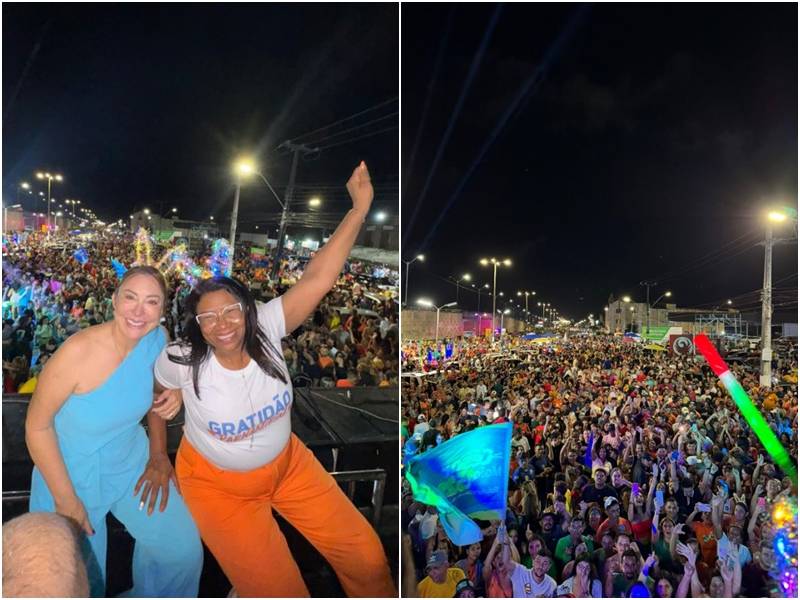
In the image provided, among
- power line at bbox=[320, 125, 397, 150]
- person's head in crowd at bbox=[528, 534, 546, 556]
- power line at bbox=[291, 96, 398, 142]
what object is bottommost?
person's head in crowd at bbox=[528, 534, 546, 556]

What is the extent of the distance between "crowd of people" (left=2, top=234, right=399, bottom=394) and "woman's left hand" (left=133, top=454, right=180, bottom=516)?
550 millimetres

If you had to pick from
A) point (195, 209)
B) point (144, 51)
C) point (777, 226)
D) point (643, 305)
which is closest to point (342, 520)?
point (195, 209)

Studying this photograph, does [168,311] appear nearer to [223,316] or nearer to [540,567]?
[223,316]

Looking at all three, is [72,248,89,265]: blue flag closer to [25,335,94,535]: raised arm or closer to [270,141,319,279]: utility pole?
[25,335,94,535]: raised arm

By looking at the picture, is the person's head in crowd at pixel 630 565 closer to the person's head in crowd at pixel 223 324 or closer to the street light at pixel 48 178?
the person's head in crowd at pixel 223 324

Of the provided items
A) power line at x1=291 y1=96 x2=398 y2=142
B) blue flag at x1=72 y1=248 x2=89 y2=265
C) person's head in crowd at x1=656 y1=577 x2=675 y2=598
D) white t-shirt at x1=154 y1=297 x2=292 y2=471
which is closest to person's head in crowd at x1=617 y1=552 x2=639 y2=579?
person's head in crowd at x1=656 y1=577 x2=675 y2=598

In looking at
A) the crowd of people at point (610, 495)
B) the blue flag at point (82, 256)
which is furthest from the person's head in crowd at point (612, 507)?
the blue flag at point (82, 256)

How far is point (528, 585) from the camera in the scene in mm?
2516

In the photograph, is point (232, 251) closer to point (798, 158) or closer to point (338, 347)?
point (338, 347)

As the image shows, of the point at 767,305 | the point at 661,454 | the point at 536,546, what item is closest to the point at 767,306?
the point at 767,305

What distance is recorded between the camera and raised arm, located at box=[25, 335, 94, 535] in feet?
6.59

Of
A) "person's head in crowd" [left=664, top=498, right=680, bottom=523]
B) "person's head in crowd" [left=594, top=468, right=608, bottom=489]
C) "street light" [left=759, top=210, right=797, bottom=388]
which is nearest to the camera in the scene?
"person's head in crowd" [left=664, top=498, right=680, bottom=523]

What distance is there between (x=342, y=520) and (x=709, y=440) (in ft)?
11.0

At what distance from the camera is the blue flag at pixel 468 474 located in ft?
8.84
